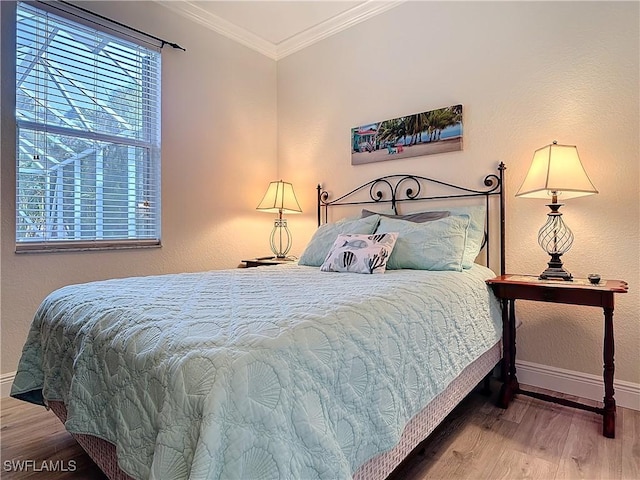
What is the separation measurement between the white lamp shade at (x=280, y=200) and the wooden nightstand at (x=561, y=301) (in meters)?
1.81

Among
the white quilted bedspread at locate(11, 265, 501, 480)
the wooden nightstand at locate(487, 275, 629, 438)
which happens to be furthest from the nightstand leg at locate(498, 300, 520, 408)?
the white quilted bedspread at locate(11, 265, 501, 480)

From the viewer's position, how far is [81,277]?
248cm

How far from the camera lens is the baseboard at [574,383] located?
6.61 ft

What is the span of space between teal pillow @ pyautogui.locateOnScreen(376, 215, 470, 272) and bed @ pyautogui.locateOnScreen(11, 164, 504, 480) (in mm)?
215

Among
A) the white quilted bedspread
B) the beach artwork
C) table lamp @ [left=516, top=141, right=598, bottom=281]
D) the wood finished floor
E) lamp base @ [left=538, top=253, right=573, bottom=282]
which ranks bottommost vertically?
the wood finished floor

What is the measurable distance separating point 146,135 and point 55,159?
63 cm

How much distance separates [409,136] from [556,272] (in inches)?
53.3

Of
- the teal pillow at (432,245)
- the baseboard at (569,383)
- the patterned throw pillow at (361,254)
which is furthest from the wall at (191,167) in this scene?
the teal pillow at (432,245)

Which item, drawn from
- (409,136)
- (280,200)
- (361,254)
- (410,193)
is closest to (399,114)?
(409,136)

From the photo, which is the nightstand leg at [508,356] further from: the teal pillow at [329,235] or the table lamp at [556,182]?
the teal pillow at [329,235]

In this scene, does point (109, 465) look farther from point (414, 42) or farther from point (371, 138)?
point (414, 42)

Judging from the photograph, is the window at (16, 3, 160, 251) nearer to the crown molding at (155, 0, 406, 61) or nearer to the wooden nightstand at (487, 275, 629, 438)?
the crown molding at (155, 0, 406, 61)

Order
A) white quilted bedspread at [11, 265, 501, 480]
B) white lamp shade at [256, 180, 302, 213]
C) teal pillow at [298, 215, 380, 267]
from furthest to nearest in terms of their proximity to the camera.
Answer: white lamp shade at [256, 180, 302, 213]
teal pillow at [298, 215, 380, 267]
white quilted bedspread at [11, 265, 501, 480]

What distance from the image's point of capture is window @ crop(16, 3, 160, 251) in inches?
89.3
